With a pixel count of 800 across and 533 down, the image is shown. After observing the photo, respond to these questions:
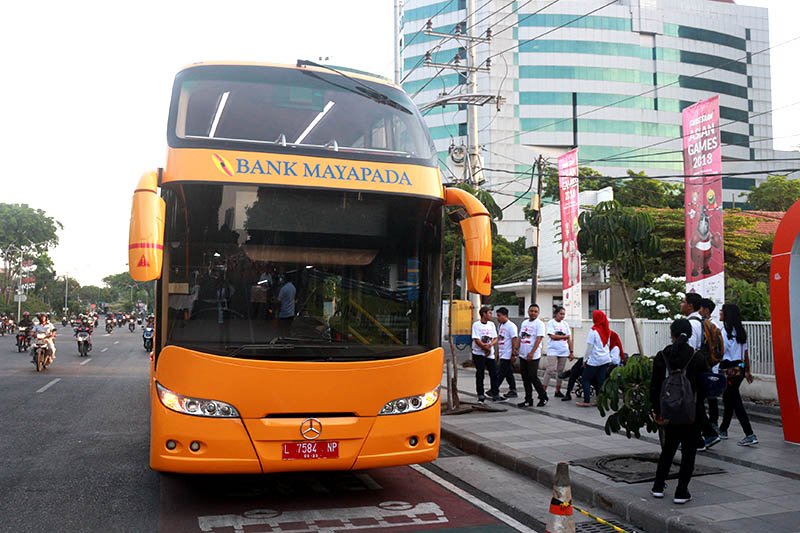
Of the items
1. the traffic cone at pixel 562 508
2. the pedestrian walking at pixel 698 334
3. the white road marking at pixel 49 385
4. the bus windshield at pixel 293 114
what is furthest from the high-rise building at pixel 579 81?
the traffic cone at pixel 562 508

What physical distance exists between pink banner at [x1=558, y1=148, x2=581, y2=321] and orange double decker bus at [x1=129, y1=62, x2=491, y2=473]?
13.2 metres

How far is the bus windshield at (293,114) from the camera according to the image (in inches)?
238

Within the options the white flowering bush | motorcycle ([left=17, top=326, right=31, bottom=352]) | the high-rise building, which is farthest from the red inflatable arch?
the high-rise building

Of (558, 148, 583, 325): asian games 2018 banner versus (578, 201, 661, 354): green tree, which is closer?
(578, 201, 661, 354): green tree

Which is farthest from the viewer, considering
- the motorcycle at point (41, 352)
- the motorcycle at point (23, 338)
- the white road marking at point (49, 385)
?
the motorcycle at point (23, 338)

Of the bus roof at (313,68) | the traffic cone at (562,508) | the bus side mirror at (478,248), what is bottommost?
the traffic cone at (562,508)

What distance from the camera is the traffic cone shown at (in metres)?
4.36

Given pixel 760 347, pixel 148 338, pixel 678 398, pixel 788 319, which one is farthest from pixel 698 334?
pixel 148 338

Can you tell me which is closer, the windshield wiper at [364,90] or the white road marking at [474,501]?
the white road marking at [474,501]

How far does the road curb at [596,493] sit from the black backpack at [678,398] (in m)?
0.75

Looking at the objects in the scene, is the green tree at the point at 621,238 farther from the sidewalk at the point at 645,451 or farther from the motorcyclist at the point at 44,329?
the motorcyclist at the point at 44,329

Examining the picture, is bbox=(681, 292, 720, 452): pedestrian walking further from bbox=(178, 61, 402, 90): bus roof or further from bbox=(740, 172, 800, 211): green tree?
bbox=(740, 172, 800, 211): green tree

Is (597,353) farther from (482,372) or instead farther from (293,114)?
(293,114)

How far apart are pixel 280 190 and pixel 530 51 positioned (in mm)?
63894
